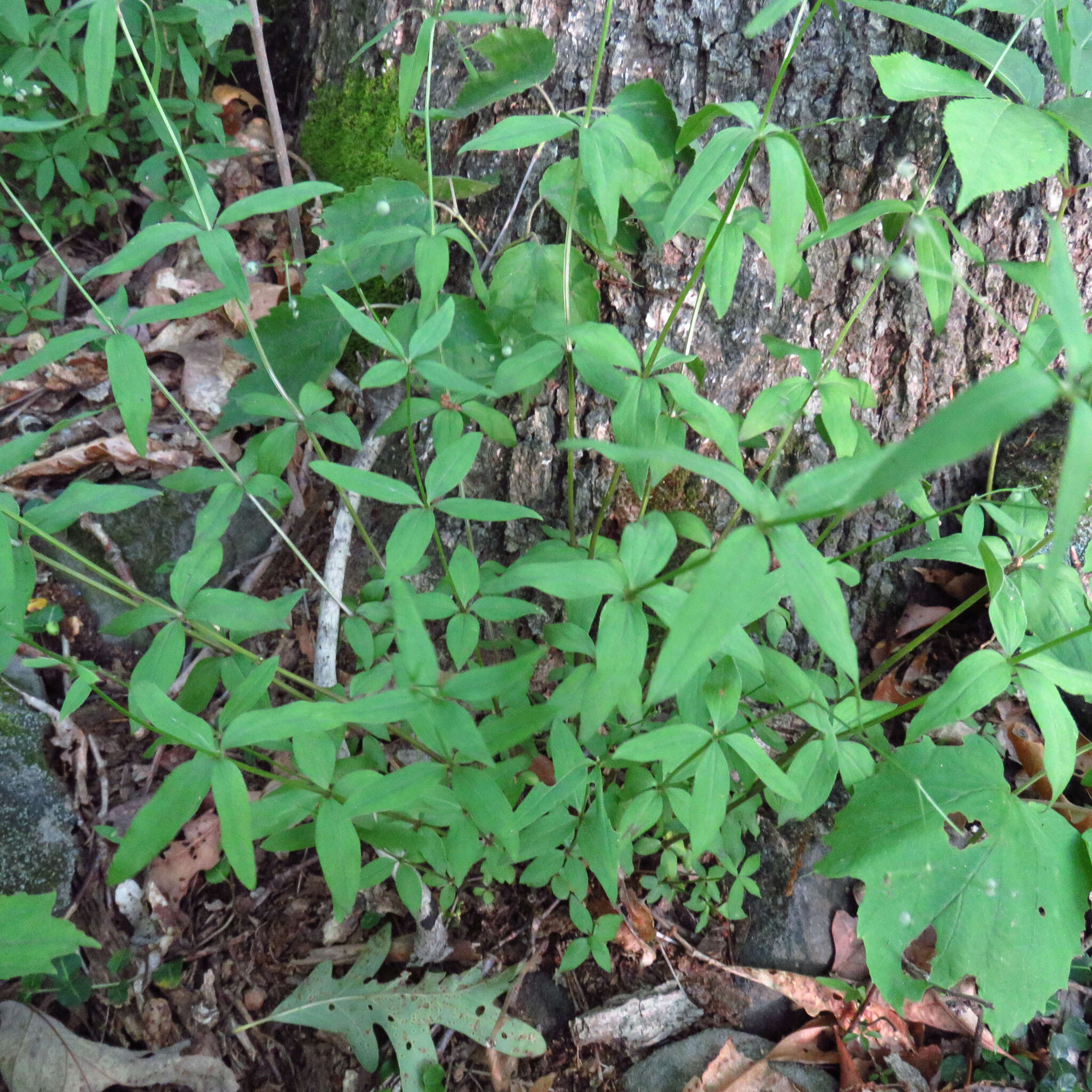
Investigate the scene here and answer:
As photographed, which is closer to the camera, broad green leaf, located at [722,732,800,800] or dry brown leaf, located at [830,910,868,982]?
broad green leaf, located at [722,732,800,800]

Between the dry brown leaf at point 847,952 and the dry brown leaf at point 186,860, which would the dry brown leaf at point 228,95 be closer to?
the dry brown leaf at point 186,860

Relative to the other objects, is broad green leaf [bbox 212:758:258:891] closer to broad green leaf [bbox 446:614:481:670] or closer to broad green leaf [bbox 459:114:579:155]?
broad green leaf [bbox 446:614:481:670]

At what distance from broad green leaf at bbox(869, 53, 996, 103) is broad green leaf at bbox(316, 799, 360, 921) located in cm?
143

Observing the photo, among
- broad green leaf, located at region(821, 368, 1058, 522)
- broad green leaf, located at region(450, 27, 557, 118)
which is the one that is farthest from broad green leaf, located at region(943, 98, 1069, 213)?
broad green leaf, located at region(450, 27, 557, 118)

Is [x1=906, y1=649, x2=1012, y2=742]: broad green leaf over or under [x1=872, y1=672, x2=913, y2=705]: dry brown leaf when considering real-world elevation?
over

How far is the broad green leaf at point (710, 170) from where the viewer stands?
1.07 m

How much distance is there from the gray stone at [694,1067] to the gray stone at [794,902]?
18cm

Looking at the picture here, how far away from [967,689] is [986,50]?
1.05 m

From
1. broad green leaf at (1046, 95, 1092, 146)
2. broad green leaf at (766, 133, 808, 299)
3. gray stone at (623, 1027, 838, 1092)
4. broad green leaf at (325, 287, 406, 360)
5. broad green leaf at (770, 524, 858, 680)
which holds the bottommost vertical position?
gray stone at (623, 1027, 838, 1092)

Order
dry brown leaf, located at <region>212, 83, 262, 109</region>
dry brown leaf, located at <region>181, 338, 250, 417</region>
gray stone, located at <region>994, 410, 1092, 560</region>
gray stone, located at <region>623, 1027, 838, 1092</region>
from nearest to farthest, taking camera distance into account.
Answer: gray stone, located at <region>623, 1027, 838, 1092</region>
gray stone, located at <region>994, 410, 1092, 560</region>
dry brown leaf, located at <region>181, 338, 250, 417</region>
dry brown leaf, located at <region>212, 83, 262, 109</region>

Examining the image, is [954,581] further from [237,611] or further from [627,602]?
[237,611]

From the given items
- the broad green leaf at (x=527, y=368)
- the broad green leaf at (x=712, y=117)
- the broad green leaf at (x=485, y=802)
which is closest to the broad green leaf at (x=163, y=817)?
the broad green leaf at (x=485, y=802)

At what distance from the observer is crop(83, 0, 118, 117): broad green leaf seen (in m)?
1.22

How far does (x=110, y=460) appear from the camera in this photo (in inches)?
95.3
